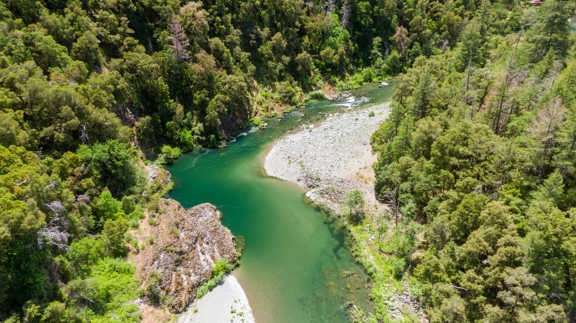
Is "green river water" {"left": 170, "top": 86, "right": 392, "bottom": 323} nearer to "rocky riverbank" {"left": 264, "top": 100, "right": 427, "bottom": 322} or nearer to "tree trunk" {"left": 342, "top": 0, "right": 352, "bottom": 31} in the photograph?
"rocky riverbank" {"left": 264, "top": 100, "right": 427, "bottom": 322}

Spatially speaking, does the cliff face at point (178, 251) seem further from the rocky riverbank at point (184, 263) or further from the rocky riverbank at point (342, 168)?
the rocky riverbank at point (342, 168)

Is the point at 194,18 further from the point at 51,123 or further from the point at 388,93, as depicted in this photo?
the point at 388,93

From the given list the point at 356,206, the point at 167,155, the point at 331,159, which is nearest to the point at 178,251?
the point at 356,206

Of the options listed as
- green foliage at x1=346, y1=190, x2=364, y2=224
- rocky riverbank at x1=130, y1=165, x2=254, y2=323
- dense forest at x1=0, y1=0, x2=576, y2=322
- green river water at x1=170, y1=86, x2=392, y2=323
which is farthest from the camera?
green foliage at x1=346, y1=190, x2=364, y2=224

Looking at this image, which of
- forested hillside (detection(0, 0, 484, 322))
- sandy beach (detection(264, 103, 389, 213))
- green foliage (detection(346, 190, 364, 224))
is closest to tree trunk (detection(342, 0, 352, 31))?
forested hillside (detection(0, 0, 484, 322))

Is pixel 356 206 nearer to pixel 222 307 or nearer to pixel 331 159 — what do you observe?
pixel 331 159

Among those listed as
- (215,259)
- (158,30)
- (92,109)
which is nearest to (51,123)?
(92,109)
